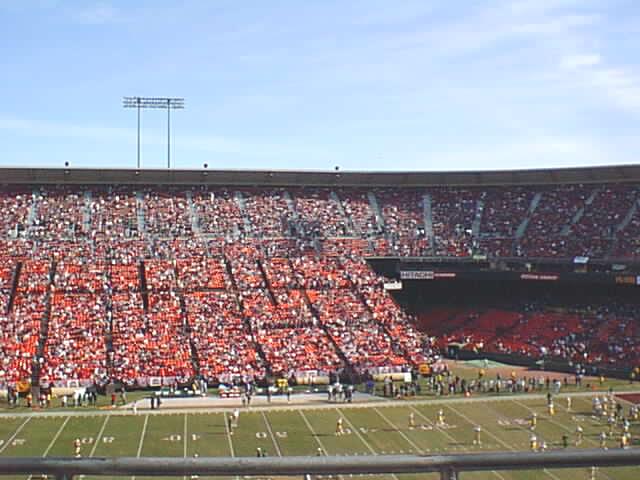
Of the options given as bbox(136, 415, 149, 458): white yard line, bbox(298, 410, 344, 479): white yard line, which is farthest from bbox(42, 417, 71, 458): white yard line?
bbox(298, 410, 344, 479): white yard line

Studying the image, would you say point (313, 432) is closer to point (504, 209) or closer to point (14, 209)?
point (14, 209)

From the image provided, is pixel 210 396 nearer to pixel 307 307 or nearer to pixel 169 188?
pixel 307 307

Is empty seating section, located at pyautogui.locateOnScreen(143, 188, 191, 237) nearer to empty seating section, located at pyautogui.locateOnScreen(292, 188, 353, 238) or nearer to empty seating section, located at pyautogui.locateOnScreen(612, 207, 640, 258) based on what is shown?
empty seating section, located at pyautogui.locateOnScreen(292, 188, 353, 238)

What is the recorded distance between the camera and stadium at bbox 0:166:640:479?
3039 centimetres

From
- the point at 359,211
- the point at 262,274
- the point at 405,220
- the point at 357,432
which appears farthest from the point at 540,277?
the point at 357,432

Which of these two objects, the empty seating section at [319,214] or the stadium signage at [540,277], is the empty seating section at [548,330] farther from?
the empty seating section at [319,214]

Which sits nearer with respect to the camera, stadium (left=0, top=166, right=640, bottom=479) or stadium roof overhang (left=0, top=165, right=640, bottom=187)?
stadium (left=0, top=166, right=640, bottom=479)

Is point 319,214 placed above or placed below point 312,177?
below

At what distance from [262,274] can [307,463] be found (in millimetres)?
45862

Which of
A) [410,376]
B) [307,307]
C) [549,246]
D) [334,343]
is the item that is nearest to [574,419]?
[410,376]

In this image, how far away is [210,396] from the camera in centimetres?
3519

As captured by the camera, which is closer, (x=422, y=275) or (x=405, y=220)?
(x=422, y=275)

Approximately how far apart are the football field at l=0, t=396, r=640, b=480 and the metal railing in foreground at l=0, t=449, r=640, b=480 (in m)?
22.4

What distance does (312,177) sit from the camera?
6078cm
